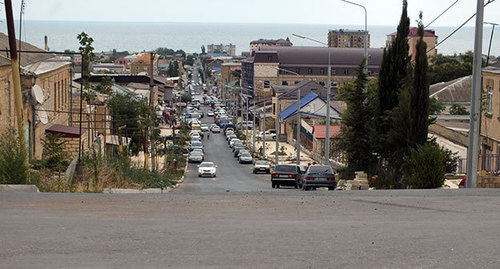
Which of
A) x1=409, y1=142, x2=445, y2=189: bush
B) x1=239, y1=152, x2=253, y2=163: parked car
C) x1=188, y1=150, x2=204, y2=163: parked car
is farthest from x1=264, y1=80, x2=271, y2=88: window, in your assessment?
x1=409, y1=142, x2=445, y2=189: bush

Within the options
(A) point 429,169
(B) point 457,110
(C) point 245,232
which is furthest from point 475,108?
(B) point 457,110

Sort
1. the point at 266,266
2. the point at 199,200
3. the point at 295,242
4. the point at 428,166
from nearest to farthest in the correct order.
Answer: the point at 266,266, the point at 295,242, the point at 199,200, the point at 428,166

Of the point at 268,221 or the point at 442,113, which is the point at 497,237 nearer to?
the point at 268,221

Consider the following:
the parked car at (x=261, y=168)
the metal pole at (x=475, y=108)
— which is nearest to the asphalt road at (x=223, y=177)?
the parked car at (x=261, y=168)

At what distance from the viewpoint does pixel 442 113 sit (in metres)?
62.5

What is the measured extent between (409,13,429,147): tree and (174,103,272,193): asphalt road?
8659mm

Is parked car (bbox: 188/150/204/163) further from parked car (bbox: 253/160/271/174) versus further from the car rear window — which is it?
the car rear window

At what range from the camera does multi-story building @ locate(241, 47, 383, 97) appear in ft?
494

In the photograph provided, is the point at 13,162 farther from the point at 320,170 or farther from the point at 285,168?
the point at 285,168

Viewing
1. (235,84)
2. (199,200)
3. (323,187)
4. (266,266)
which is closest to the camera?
(266,266)

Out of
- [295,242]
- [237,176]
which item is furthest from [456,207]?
[237,176]

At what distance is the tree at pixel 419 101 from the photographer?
25172 mm

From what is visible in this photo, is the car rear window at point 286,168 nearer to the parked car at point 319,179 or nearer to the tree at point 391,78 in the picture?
the parked car at point 319,179

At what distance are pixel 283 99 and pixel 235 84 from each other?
80.4 m
